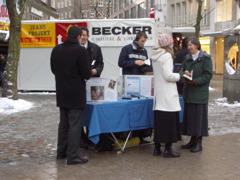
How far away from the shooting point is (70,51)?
5.64 metres

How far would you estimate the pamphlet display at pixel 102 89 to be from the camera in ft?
19.8

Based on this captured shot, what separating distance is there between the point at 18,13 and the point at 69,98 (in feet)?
27.7

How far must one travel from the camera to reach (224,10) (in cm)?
3766

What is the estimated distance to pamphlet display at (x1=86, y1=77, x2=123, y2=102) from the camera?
6043mm

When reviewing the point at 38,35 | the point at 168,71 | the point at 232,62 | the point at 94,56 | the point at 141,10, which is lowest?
the point at 232,62

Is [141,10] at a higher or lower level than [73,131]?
higher

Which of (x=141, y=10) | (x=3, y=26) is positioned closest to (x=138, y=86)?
(x=3, y=26)

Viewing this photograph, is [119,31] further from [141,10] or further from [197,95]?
[141,10]

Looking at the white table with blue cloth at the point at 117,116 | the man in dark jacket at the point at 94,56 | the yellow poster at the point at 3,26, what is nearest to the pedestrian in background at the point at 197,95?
the white table with blue cloth at the point at 117,116

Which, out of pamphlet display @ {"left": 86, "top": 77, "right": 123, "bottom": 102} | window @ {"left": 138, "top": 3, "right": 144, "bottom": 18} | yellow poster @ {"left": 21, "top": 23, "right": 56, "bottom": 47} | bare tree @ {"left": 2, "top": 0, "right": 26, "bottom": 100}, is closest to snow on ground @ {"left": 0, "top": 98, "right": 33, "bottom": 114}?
bare tree @ {"left": 2, "top": 0, "right": 26, "bottom": 100}

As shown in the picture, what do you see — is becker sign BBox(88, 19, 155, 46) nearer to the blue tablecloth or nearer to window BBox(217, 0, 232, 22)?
the blue tablecloth

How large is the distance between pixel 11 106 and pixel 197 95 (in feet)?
23.3

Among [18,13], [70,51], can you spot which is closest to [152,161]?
[70,51]

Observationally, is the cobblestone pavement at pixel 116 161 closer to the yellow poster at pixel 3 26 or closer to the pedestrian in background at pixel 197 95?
the pedestrian in background at pixel 197 95
